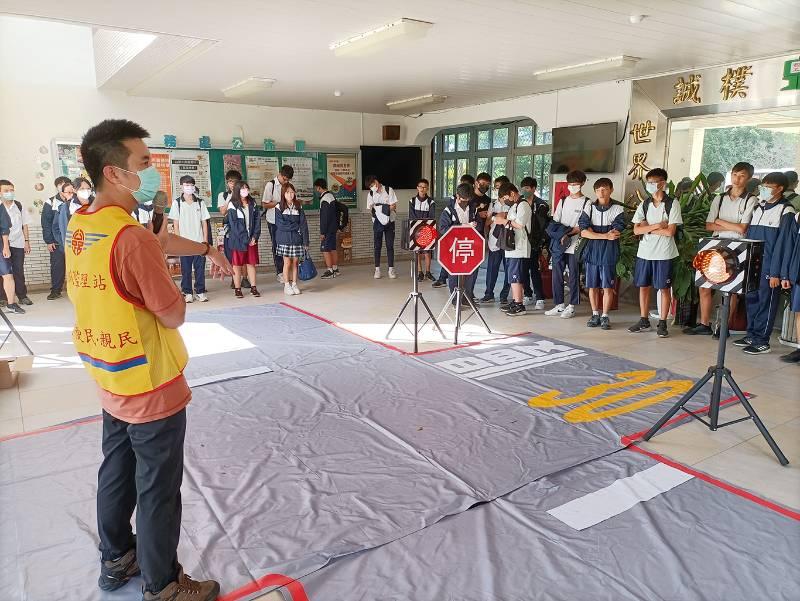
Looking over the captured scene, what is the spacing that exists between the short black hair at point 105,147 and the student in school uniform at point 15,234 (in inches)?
228

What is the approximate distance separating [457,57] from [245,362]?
376 cm

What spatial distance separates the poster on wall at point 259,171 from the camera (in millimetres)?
9211

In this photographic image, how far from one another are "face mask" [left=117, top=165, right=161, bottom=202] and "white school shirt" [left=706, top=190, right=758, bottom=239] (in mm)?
4786

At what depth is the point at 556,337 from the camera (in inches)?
218

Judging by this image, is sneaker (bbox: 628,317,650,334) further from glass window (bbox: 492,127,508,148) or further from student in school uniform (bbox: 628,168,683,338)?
glass window (bbox: 492,127,508,148)

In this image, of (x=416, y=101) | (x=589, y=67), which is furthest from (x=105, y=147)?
(x=416, y=101)

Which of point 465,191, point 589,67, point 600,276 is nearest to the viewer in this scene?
point 600,276

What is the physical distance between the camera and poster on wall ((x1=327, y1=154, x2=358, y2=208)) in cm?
1003

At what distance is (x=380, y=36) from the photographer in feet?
16.1

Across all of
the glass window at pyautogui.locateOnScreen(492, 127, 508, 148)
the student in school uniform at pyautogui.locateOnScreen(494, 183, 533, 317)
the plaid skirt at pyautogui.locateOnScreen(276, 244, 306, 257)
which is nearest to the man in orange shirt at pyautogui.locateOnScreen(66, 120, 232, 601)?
the student in school uniform at pyautogui.locateOnScreen(494, 183, 533, 317)

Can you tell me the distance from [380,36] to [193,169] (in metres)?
4.83

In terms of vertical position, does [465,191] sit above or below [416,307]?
above

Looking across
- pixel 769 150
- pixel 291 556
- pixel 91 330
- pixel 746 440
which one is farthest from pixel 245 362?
pixel 769 150

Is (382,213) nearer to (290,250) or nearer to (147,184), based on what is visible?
(290,250)
